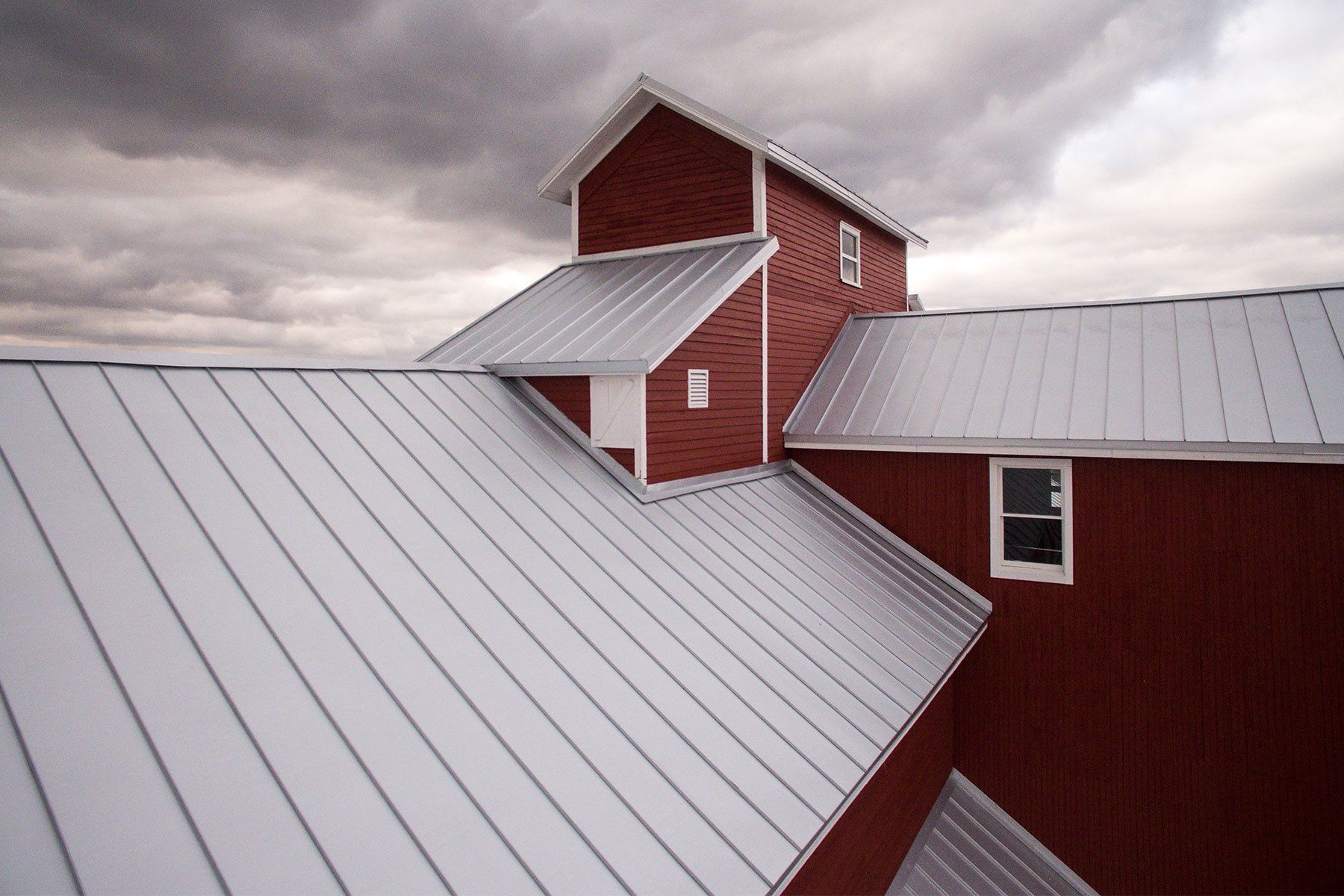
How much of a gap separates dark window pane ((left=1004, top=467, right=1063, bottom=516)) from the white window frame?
17.5 ft

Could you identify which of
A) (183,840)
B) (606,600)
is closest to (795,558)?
(606,600)

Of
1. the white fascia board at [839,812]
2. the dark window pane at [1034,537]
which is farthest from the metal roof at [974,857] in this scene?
the dark window pane at [1034,537]

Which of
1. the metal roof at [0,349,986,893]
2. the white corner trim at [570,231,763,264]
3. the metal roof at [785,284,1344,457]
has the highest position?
the white corner trim at [570,231,763,264]

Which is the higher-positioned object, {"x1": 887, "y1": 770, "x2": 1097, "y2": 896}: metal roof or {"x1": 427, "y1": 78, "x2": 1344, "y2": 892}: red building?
{"x1": 427, "y1": 78, "x2": 1344, "y2": 892}: red building

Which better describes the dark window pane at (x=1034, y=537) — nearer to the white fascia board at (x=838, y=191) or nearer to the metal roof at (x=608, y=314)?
the white fascia board at (x=838, y=191)

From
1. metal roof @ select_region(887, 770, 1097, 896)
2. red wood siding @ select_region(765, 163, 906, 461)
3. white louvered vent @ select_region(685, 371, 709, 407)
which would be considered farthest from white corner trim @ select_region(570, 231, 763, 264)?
metal roof @ select_region(887, 770, 1097, 896)

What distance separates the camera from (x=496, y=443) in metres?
7.92

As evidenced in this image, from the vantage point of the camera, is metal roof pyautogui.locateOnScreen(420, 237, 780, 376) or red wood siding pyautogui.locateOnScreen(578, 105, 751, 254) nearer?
metal roof pyautogui.locateOnScreen(420, 237, 780, 376)

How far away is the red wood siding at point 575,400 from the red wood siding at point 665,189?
183 inches

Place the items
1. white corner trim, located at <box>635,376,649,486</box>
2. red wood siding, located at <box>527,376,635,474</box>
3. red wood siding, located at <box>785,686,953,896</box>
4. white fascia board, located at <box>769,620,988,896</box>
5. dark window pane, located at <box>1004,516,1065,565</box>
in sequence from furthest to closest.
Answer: dark window pane, located at <box>1004,516,1065,565</box>, red wood siding, located at <box>527,376,635,474</box>, white corner trim, located at <box>635,376,649,486</box>, red wood siding, located at <box>785,686,953,896</box>, white fascia board, located at <box>769,620,988,896</box>

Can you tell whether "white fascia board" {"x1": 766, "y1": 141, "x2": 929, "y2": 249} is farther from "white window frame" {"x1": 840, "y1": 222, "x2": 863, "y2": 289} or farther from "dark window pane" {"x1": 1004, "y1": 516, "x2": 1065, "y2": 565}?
"dark window pane" {"x1": 1004, "y1": 516, "x2": 1065, "y2": 565}

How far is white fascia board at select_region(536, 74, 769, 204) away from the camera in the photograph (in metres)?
11.4

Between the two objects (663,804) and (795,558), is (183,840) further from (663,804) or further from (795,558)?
(795,558)

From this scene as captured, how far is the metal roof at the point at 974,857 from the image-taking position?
873cm
